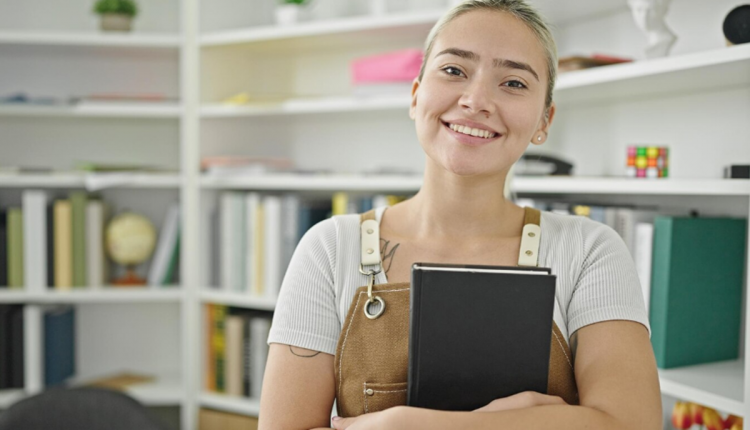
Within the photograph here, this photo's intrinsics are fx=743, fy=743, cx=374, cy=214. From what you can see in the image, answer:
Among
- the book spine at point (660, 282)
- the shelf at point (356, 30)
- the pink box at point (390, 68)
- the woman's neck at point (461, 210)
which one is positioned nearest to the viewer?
the woman's neck at point (461, 210)

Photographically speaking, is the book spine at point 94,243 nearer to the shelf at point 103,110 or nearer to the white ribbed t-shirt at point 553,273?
the shelf at point 103,110

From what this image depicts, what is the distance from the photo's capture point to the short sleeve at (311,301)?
1.14 meters

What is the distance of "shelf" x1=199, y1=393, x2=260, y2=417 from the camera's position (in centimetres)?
255

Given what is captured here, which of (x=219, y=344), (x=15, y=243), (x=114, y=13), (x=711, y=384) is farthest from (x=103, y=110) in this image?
(x=711, y=384)

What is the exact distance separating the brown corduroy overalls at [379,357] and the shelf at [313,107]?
3.93 feet

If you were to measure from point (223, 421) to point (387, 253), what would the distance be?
1.62 m

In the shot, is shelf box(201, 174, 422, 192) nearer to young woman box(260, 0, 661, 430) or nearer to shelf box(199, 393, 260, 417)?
shelf box(199, 393, 260, 417)

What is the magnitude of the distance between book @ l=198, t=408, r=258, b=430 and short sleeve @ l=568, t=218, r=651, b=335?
1.67 metres

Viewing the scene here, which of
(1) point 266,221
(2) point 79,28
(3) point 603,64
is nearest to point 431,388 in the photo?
(3) point 603,64

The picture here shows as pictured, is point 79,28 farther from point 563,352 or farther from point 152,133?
point 563,352

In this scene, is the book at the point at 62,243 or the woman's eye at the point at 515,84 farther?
the book at the point at 62,243

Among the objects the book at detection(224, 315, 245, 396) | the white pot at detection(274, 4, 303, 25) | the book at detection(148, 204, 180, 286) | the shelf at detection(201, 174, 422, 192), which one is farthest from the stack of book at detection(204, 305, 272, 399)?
the white pot at detection(274, 4, 303, 25)

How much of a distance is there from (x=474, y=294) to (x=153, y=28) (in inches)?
91.2

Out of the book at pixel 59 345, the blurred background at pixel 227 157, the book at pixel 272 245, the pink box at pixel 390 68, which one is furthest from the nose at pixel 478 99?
the book at pixel 59 345
